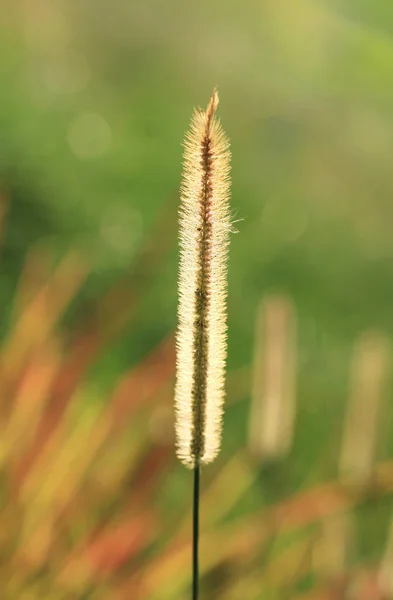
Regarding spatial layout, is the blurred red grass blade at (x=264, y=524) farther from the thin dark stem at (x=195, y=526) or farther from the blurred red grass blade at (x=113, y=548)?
the thin dark stem at (x=195, y=526)

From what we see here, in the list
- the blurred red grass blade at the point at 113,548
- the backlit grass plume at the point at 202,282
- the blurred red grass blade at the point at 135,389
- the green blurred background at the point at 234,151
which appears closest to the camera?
the backlit grass plume at the point at 202,282

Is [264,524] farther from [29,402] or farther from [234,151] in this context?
[234,151]

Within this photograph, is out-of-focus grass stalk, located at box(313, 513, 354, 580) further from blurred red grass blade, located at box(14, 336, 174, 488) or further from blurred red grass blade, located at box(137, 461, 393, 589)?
blurred red grass blade, located at box(14, 336, 174, 488)

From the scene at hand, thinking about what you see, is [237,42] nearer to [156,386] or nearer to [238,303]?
[238,303]

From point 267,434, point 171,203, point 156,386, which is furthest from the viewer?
point 171,203

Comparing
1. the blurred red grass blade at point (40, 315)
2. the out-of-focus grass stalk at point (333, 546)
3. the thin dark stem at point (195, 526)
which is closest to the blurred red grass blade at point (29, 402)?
the blurred red grass blade at point (40, 315)

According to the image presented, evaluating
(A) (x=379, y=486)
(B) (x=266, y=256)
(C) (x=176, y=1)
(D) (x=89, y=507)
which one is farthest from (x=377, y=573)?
(C) (x=176, y=1)
